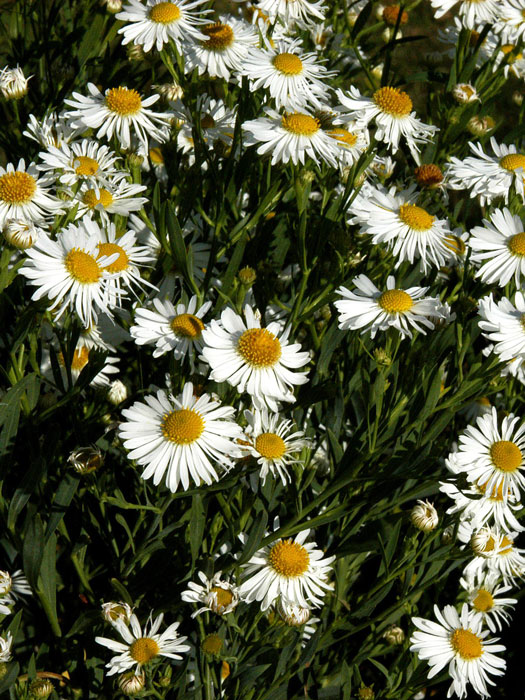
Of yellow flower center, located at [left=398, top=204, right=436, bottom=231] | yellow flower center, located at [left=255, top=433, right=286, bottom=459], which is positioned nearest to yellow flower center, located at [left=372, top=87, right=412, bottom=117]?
yellow flower center, located at [left=398, top=204, right=436, bottom=231]

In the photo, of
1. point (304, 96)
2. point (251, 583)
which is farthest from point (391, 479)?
point (304, 96)

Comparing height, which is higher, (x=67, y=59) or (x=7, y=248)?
(x=67, y=59)

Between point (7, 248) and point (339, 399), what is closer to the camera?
point (7, 248)

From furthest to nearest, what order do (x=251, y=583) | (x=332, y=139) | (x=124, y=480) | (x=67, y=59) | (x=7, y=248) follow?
(x=67, y=59) → (x=124, y=480) → (x=332, y=139) → (x=251, y=583) → (x=7, y=248)

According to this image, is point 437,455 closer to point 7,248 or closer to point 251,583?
point 251,583

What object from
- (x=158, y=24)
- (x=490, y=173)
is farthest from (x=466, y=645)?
(x=158, y=24)

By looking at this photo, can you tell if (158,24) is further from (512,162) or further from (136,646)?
(136,646)

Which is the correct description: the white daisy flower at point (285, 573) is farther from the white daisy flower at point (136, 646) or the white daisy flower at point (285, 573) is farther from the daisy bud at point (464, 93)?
the daisy bud at point (464, 93)

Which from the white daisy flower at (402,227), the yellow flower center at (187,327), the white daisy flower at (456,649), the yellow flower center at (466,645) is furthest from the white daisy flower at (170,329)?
the yellow flower center at (466,645)
